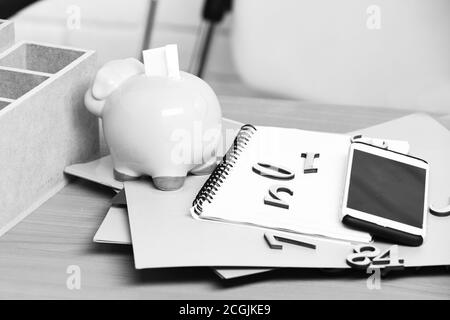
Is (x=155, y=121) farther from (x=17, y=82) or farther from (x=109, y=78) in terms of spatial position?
(x=17, y=82)

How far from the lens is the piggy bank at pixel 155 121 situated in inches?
28.3

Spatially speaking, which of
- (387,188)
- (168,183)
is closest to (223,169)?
(168,183)

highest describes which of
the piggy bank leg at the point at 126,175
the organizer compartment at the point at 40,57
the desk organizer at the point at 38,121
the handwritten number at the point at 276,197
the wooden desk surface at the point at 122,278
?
the organizer compartment at the point at 40,57

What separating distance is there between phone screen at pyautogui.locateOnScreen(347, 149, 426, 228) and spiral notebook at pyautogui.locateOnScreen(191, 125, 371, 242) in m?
0.02

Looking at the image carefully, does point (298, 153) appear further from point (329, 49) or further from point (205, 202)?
point (329, 49)

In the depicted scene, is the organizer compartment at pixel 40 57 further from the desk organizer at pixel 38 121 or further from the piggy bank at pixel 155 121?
the piggy bank at pixel 155 121

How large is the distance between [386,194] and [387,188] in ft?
0.04

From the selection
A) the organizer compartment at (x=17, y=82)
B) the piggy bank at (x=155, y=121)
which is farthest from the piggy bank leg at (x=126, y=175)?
the organizer compartment at (x=17, y=82)

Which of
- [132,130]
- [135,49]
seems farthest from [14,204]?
[135,49]

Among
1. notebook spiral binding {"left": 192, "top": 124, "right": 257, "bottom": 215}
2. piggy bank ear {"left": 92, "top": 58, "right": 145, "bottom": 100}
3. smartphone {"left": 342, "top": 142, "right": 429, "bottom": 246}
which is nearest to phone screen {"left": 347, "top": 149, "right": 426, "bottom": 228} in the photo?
smartphone {"left": 342, "top": 142, "right": 429, "bottom": 246}

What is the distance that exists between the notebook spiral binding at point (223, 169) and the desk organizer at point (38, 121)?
0.16 meters

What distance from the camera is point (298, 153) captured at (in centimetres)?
81

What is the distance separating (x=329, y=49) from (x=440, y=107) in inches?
8.8

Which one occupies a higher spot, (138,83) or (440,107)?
(138,83)
